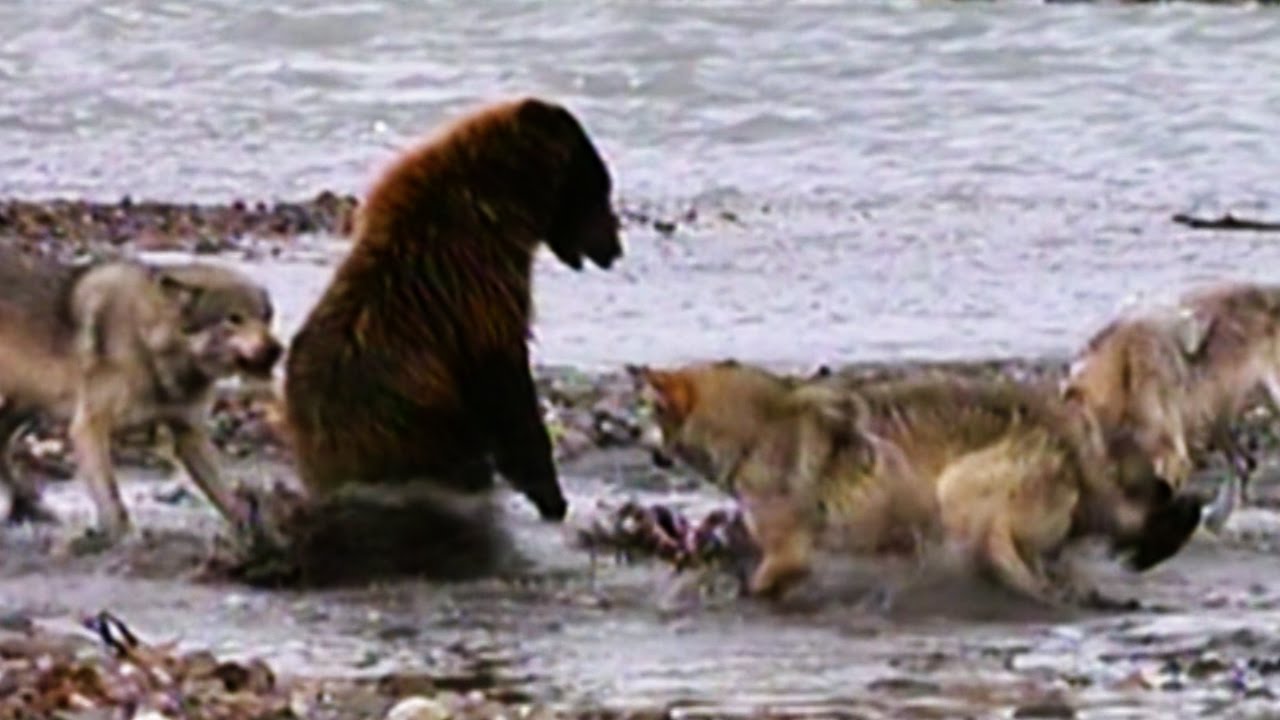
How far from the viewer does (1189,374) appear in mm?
10875

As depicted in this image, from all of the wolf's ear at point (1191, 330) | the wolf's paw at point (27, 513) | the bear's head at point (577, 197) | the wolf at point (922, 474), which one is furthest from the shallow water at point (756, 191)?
the bear's head at point (577, 197)

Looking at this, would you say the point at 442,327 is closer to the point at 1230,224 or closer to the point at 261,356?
the point at 261,356

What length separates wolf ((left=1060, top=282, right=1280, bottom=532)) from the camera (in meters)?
10.6

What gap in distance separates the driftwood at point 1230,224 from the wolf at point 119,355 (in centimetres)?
927

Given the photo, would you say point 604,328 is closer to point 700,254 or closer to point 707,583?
point 700,254

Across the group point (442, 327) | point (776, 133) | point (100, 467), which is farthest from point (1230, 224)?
point (100, 467)

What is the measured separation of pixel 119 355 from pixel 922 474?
7.61 ft

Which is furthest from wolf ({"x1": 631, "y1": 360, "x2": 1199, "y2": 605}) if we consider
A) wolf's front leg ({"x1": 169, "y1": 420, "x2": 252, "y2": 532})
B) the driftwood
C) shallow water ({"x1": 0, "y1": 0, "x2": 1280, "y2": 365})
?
the driftwood

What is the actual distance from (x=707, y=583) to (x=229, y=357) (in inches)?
57.8

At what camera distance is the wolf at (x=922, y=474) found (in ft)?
31.7

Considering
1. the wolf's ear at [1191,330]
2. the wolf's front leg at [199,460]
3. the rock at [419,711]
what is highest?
the wolf's ear at [1191,330]

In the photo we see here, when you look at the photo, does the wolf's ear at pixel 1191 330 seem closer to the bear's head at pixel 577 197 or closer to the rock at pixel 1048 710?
the bear's head at pixel 577 197

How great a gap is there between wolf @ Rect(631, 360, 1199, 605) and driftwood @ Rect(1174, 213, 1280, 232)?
9.55 meters

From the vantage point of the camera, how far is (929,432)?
9.82m
